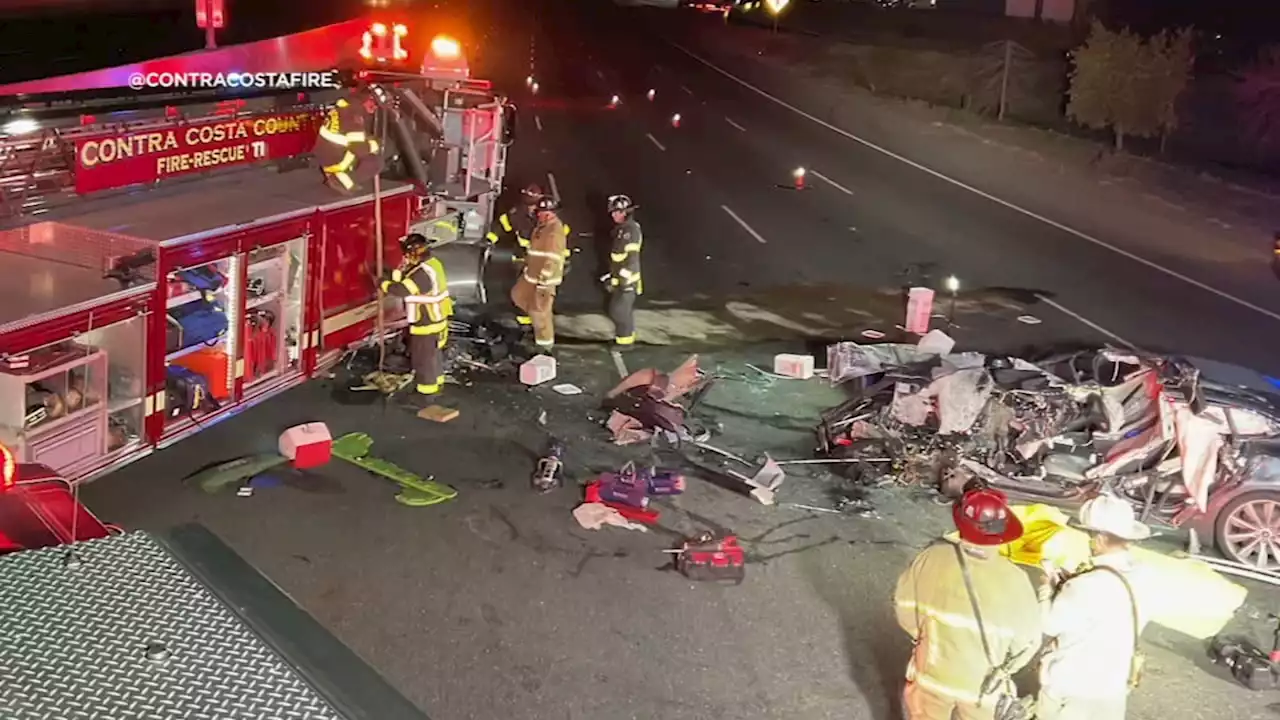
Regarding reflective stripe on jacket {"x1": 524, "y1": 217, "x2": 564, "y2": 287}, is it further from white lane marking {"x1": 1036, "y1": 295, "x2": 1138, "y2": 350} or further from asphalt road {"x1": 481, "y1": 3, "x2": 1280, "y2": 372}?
white lane marking {"x1": 1036, "y1": 295, "x2": 1138, "y2": 350}

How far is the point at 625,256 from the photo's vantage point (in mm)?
13281

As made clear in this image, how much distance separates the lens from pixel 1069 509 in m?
9.27

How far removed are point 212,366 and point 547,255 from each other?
12.8 ft

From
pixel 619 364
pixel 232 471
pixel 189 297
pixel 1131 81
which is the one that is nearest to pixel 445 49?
pixel 619 364

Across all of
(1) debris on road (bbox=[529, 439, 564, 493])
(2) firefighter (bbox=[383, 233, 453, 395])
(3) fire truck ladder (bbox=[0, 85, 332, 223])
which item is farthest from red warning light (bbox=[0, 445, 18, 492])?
(2) firefighter (bbox=[383, 233, 453, 395])

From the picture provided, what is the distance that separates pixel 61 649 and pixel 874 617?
6.11 meters

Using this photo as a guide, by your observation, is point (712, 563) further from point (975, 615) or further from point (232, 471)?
point (232, 471)

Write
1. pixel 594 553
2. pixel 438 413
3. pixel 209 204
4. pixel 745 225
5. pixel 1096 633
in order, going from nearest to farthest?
pixel 1096 633 < pixel 594 553 < pixel 209 204 < pixel 438 413 < pixel 745 225

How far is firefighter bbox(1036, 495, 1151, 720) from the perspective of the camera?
191 inches

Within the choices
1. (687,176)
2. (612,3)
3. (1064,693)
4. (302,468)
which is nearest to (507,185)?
(687,176)

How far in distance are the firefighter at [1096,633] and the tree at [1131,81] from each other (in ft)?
83.3

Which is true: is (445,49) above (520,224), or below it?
above

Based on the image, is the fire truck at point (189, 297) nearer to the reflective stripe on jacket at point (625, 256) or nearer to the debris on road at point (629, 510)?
the reflective stripe on jacket at point (625, 256)

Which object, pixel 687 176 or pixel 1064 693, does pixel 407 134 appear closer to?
pixel 1064 693
